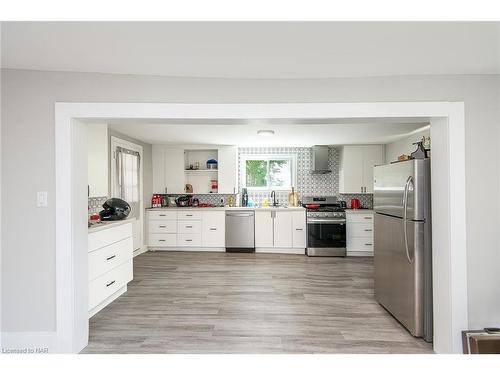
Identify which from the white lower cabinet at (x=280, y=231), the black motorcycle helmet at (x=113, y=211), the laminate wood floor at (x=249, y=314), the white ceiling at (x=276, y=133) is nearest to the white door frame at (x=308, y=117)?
the laminate wood floor at (x=249, y=314)

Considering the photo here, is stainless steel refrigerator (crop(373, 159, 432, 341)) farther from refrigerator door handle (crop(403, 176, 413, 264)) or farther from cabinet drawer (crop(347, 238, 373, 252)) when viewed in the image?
cabinet drawer (crop(347, 238, 373, 252))

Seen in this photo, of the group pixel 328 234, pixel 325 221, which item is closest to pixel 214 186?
pixel 325 221

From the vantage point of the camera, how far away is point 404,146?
5316 millimetres

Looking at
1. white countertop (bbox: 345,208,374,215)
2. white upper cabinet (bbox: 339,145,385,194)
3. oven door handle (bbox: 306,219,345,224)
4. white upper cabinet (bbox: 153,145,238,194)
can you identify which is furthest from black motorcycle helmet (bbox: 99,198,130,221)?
white upper cabinet (bbox: 339,145,385,194)

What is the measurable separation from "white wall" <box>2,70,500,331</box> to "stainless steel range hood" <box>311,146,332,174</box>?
387 centimetres

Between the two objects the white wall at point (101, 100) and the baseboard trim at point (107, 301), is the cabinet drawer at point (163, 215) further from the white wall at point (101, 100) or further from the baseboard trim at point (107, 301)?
the white wall at point (101, 100)

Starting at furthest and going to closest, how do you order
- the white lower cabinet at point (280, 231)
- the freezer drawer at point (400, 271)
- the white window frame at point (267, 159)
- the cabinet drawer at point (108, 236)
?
the white window frame at point (267, 159) → the white lower cabinet at point (280, 231) → the cabinet drawer at point (108, 236) → the freezer drawer at point (400, 271)

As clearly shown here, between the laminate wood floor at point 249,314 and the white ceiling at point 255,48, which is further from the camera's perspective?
the laminate wood floor at point 249,314

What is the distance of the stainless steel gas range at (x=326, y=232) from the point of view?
5.54m

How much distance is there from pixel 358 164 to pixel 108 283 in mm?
4910

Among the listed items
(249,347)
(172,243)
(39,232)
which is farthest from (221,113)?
(172,243)

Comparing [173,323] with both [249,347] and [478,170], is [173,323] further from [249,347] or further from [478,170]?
[478,170]

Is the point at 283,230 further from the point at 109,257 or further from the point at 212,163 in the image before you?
the point at 109,257

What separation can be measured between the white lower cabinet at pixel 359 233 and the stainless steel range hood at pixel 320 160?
1.07m
